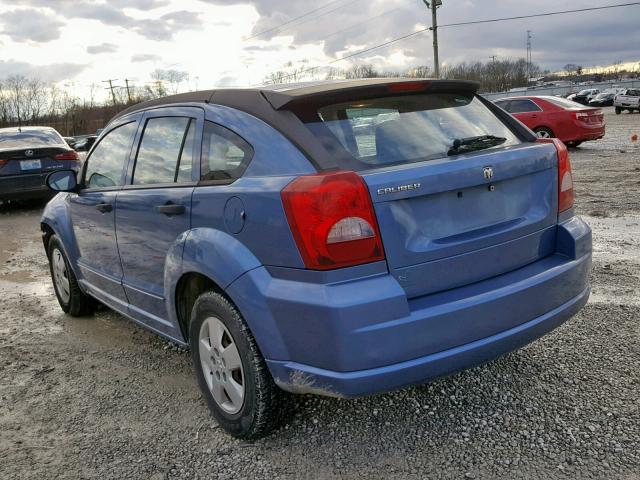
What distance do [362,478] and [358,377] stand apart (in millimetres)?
534

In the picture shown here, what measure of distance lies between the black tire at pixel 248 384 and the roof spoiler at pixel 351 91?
3.17ft

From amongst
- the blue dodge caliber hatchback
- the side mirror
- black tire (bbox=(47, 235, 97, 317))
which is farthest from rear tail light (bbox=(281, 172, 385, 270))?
black tire (bbox=(47, 235, 97, 317))

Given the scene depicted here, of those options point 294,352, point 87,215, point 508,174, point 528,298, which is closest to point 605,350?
point 528,298

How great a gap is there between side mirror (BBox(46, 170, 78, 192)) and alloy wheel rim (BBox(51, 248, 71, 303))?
0.81 m

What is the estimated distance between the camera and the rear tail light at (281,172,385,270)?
2.35 m

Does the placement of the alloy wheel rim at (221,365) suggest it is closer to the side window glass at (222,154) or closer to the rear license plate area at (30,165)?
the side window glass at (222,154)

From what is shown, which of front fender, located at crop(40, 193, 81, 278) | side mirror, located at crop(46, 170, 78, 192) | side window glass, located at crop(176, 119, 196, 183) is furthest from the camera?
front fender, located at crop(40, 193, 81, 278)

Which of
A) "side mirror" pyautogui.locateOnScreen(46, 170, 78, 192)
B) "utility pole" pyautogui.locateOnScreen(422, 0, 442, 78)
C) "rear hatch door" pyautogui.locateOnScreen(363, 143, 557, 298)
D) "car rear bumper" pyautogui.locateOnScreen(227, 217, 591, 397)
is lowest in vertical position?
"car rear bumper" pyautogui.locateOnScreen(227, 217, 591, 397)

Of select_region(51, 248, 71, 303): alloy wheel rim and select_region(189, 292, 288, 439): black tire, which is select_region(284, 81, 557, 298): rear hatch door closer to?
select_region(189, 292, 288, 439): black tire

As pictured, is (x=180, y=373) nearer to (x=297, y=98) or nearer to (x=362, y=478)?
(x=362, y=478)

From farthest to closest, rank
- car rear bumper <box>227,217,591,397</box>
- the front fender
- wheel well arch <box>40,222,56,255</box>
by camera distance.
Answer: wheel well arch <box>40,222,56,255</box>
the front fender
car rear bumper <box>227,217,591,397</box>

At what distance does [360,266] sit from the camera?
2.38 meters

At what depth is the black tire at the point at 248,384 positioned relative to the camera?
266 centimetres

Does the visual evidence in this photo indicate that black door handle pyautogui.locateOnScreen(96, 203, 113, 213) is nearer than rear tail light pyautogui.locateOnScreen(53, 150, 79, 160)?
Yes
